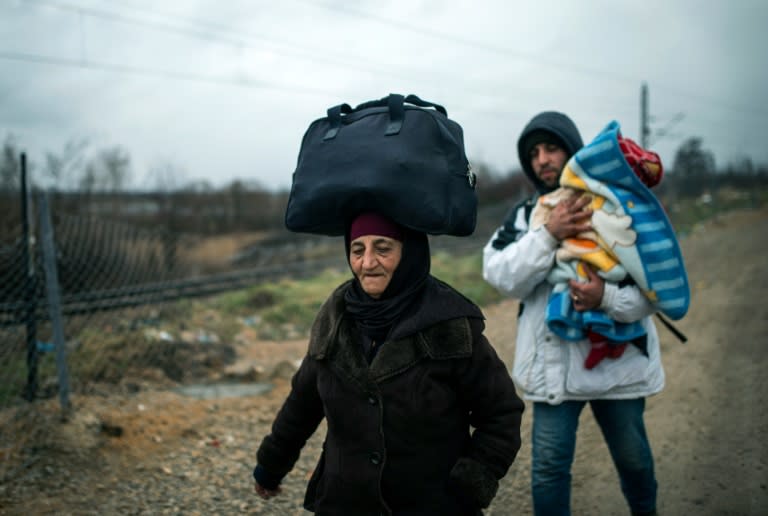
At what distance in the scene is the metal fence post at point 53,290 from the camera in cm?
431

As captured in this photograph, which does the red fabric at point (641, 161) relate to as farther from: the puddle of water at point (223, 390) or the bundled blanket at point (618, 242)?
the puddle of water at point (223, 390)

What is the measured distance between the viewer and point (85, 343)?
655 cm

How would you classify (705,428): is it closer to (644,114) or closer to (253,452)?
(253,452)

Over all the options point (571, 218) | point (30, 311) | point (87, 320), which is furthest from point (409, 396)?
point (87, 320)

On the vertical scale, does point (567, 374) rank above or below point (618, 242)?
below

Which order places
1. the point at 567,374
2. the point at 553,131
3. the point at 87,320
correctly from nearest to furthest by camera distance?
1. the point at 567,374
2. the point at 553,131
3. the point at 87,320

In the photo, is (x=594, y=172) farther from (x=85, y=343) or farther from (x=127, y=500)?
(x=85, y=343)

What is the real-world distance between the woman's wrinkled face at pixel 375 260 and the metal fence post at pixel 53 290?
3421mm

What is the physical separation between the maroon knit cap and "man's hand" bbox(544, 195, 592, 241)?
37.0 inches

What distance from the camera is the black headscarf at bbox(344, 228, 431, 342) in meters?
1.79

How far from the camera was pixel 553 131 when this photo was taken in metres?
2.64

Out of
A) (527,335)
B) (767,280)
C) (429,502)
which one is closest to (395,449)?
(429,502)

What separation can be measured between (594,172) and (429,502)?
1.40 meters

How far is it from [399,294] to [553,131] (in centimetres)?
128
